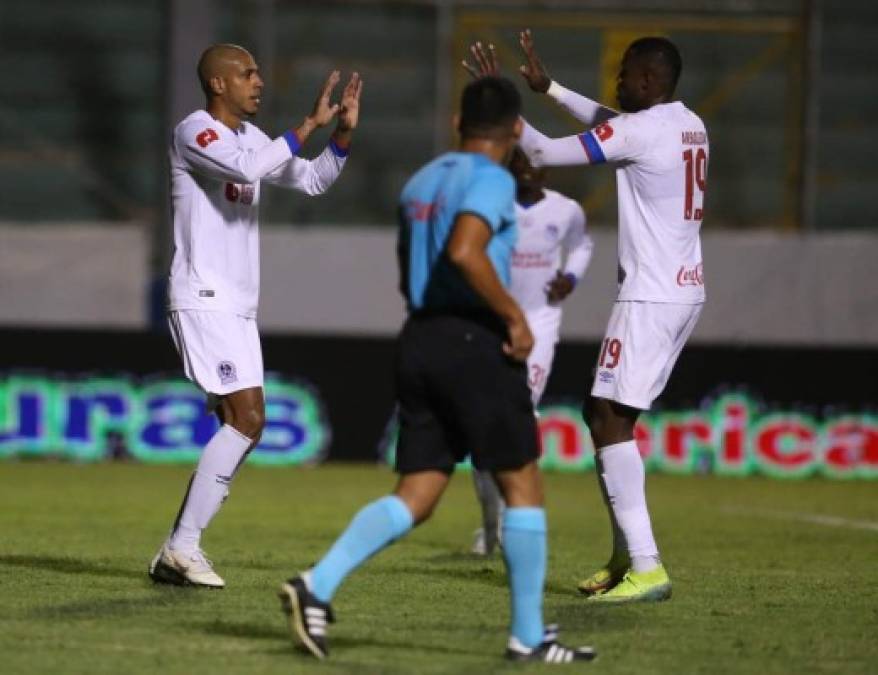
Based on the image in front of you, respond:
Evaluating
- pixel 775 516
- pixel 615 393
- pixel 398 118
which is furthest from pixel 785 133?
pixel 615 393

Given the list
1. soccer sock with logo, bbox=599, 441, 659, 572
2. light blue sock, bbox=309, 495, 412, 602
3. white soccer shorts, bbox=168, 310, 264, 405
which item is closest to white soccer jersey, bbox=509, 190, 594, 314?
soccer sock with logo, bbox=599, 441, 659, 572

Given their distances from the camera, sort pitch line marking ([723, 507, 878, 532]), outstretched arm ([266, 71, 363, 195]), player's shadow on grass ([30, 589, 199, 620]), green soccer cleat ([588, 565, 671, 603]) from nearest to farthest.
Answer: player's shadow on grass ([30, 589, 199, 620])
green soccer cleat ([588, 565, 671, 603])
outstretched arm ([266, 71, 363, 195])
pitch line marking ([723, 507, 878, 532])

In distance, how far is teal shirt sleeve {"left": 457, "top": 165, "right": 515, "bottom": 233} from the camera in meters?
6.50

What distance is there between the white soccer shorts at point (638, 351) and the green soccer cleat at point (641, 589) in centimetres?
73

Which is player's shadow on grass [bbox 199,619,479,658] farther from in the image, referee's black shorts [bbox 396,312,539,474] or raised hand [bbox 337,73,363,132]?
raised hand [bbox 337,73,363,132]

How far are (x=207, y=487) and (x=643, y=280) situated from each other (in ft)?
6.99

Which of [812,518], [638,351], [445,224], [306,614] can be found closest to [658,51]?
[638,351]

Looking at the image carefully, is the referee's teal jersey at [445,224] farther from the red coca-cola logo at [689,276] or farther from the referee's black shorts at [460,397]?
the red coca-cola logo at [689,276]

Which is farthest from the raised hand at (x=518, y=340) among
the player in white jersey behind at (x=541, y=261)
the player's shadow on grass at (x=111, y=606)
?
the player in white jersey behind at (x=541, y=261)

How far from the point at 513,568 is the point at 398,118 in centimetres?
1667

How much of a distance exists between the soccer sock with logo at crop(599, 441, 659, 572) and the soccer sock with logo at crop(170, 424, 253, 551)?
1.63 metres

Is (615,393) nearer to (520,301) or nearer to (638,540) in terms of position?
(638,540)

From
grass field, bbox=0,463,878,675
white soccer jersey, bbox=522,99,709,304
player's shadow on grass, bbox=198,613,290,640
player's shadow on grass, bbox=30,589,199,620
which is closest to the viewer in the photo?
grass field, bbox=0,463,878,675

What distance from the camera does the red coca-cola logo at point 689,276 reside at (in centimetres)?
872
